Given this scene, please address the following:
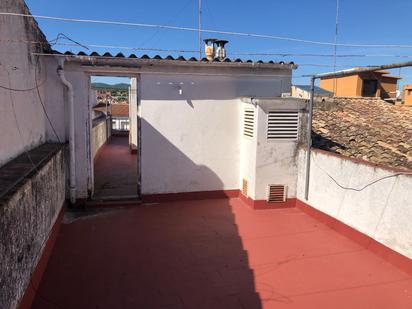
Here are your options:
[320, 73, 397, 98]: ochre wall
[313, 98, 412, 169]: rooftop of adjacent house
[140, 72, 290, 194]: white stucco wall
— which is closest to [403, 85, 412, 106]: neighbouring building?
[320, 73, 397, 98]: ochre wall

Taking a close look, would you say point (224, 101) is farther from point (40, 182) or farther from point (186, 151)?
point (40, 182)

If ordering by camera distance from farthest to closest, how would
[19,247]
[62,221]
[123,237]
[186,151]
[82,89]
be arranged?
[186,151], [82,89], [62,221], [123,237], [19,247]

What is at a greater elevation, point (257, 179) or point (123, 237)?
point (257, 179)

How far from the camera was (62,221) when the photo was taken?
713 cm

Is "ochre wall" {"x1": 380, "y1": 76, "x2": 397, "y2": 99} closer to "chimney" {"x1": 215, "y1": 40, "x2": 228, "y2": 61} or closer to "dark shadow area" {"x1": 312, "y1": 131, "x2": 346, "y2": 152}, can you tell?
"dark shadow area" {"x1": 312, "y1": 131, "x2": 346, "y2": 152}

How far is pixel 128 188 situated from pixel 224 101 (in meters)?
3.65

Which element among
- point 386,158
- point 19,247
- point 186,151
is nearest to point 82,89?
point 186,151

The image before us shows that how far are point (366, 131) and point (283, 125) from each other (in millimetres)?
3246

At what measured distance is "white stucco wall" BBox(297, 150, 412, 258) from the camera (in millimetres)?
5012

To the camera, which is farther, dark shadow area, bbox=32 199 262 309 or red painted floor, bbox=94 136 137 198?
red painted floor, bbox=94 136 137 198

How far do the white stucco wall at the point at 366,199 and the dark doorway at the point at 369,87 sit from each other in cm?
1792

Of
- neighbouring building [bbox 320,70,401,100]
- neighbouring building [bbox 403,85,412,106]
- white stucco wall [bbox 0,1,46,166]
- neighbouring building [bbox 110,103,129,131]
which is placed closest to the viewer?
white stucco wall [bbox 0,1,46,166]

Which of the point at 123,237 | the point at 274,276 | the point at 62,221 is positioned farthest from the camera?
the point at 62,221

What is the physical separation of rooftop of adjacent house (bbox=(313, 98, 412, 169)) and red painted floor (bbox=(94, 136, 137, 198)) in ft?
17.6
